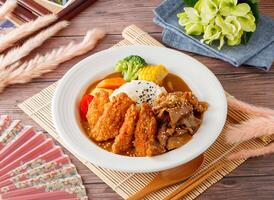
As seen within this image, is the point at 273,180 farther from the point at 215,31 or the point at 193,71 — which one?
the point at 215,31

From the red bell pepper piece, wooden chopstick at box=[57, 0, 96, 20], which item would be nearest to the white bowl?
the red bell pepper piece

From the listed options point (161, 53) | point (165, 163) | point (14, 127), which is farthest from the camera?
point (161, 53)

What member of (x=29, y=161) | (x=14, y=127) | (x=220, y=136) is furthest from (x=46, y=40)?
(x=220, y=136)

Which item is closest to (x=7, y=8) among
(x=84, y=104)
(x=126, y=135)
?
(x=84, y=104)

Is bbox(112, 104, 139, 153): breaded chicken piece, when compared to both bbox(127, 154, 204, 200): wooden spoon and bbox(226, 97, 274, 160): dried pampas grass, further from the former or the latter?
bbox(226, 97, 274, 160): dried pampas grass

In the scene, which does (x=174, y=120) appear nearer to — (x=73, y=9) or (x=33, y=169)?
(x=33, y=169)
